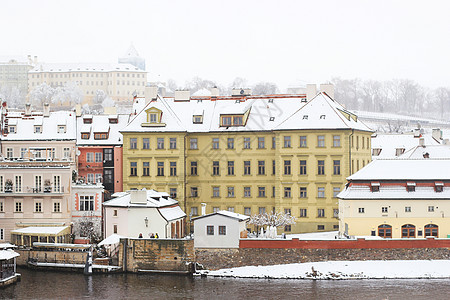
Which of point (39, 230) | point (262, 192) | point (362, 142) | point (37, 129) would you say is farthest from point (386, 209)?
point (37, 129)

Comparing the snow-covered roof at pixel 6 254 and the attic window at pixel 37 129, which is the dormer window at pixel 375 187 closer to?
the snow-covered roof at pixel 6 254

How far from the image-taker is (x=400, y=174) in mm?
66938

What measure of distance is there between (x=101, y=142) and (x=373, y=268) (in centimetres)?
3007

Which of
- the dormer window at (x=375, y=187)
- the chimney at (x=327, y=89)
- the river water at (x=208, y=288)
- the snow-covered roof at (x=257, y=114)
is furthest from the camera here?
the chimney at (x=327, y=89)

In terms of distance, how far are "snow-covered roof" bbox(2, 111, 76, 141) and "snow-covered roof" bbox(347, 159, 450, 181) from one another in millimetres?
27891

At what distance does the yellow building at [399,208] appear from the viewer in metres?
64.9

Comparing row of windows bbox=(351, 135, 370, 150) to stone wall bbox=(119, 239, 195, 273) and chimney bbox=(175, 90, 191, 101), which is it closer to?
chimney bbox=(175, 90, 191, 101)

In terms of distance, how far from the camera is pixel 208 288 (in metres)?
57.1

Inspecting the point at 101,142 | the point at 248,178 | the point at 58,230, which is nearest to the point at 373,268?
the point at 248,178

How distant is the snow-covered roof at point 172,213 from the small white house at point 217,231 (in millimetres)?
4259

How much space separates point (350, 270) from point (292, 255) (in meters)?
4.34

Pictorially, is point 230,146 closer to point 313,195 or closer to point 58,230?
point 313,195

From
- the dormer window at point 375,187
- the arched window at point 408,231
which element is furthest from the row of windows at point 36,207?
the arched window at point 408,231

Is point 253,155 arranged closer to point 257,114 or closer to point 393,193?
point 257,114
